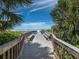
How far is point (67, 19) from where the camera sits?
18.9m

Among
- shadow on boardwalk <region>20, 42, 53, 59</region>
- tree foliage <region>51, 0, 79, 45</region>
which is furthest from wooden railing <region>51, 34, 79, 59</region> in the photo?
tree foliage <region>51, 0, 79, 45</region>

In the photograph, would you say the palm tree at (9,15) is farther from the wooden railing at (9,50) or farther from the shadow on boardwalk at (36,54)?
the shadow on boardwalk at (36,54)

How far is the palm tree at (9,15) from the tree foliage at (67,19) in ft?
30.0

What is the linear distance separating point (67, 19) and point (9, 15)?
40.7 ft

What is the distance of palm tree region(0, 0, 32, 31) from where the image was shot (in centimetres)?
668

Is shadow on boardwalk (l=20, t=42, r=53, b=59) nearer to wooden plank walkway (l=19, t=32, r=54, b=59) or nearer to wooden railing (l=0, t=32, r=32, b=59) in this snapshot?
wooden plank walkway (l=19, t=32, r=54, b=59)

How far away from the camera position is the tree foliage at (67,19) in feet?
55.0

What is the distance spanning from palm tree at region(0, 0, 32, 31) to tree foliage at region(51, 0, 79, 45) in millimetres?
9138

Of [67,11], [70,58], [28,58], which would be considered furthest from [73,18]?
[70,58]

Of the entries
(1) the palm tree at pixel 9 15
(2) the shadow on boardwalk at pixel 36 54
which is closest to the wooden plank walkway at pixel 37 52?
(2) the shadow on boardwalk at pixel 36 54

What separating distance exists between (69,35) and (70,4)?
2.31m

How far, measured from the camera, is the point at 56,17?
66.1 feet

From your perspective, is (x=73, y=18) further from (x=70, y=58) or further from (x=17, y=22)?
(x=70, y=58)

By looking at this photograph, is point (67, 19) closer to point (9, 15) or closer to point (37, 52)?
point (37, 52)
